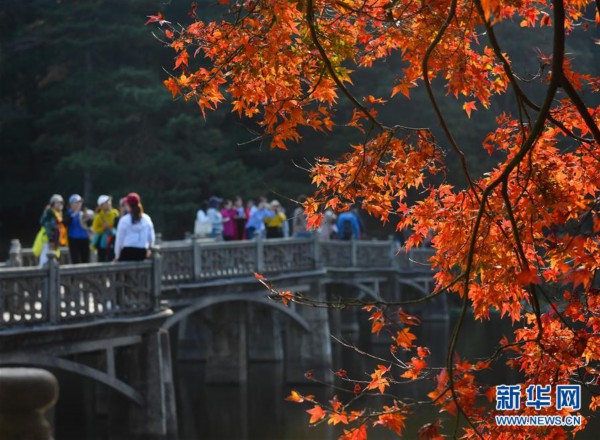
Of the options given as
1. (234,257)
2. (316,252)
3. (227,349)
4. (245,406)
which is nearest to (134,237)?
(234,257)

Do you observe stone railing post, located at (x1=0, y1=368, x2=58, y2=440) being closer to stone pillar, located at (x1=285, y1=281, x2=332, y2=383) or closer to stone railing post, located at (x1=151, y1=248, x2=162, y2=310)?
stone railing post, located at (x1=151, y1=248, x2=162, y2=310)

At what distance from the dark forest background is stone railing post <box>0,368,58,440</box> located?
31.9 meters

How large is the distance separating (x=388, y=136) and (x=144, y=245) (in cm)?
995

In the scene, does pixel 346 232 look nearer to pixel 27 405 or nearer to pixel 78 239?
pixel 78 239

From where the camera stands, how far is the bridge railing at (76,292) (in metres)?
13.5

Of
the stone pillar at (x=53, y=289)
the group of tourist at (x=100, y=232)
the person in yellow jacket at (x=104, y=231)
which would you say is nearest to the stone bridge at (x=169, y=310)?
the stone pillar at (x=53, y=289)

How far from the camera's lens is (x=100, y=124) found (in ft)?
113

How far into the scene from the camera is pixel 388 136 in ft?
19.8

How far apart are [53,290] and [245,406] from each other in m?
8.69

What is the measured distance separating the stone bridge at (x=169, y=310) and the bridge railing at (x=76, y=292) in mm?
15

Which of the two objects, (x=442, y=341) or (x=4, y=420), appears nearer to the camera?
(x=4, y=420)

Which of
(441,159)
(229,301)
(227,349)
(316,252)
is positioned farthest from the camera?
(316,252)

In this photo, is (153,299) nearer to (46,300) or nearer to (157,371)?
(157,371)

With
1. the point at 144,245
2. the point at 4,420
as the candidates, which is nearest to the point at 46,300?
the point at 144,245
